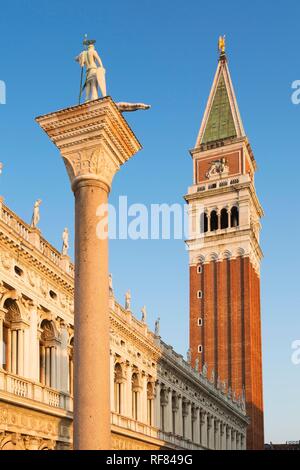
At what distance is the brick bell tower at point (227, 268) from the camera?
7600 centimetres

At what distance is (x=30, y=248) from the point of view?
2489cm

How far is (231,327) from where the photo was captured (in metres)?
77.3

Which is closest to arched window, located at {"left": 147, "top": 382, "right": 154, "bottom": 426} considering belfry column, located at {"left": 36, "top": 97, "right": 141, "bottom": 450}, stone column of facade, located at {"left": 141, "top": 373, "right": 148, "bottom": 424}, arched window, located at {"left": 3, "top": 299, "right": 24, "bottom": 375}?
stone column of facade, located at {"left": 141, "top": 373, "right": 148, "bottom": 424}

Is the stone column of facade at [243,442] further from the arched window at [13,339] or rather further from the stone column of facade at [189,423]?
the arched window at [13,339]

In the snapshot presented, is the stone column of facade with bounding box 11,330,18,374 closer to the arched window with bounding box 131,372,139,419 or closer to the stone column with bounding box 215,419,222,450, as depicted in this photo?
the arched window with bounding box 131,372,139,419

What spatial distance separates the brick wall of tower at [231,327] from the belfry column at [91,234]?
65.4 meters

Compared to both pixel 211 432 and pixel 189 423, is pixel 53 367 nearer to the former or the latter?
pixel 189 423

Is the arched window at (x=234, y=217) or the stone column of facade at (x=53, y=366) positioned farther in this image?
the arched window at (x=234, y=217)

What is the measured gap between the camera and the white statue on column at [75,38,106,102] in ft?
38.4

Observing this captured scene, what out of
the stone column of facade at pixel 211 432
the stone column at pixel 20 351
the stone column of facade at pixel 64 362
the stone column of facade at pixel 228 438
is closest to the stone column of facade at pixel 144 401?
the stone column of facade at pixel 64 362

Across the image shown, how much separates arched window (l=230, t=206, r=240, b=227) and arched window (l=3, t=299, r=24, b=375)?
2229 inches

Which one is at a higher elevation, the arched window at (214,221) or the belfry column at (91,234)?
the arched window at (214,221)
